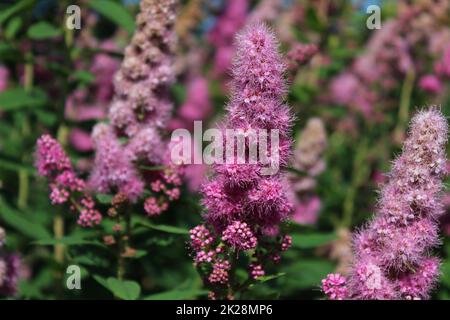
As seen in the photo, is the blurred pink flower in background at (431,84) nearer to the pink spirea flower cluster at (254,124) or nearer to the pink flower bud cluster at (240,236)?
the pink spirea flower cluster at (254,124)

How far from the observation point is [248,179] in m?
2.69

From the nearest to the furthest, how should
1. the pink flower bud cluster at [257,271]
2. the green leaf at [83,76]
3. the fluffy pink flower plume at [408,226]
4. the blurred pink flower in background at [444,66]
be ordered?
the fluffy pink flower plume at [408,226] < the pink flower bud cluster at [257,271] < the green leaf at [83,76] < the blurred pink flower in background at [444,66]

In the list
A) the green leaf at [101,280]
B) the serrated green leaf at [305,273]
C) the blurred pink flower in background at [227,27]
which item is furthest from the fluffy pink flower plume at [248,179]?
the blurred pink flower in background at [227,27]

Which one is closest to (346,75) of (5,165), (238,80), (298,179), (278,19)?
(278,19)

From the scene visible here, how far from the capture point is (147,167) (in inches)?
132

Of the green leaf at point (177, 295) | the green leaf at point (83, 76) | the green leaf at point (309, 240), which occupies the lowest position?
the green leaf at point (177, 295)

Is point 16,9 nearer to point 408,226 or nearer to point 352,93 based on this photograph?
point 408,226

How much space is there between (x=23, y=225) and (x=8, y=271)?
0.49 meters

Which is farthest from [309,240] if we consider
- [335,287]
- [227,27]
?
[227,27]

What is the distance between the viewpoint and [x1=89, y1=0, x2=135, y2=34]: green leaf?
168 inches

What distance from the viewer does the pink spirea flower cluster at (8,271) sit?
11.5ft

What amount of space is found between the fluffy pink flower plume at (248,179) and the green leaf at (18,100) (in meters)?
1.80

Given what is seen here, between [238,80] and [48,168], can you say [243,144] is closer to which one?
[238,80]
